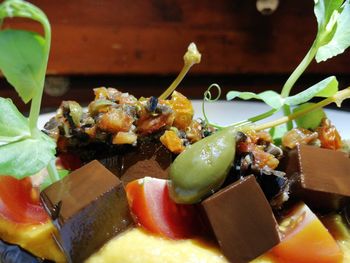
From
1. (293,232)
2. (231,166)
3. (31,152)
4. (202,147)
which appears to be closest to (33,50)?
(31,152)

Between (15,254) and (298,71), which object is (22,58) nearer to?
(15,254)

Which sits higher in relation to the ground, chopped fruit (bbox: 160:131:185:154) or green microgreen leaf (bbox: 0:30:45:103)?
green microgreen leaf (bbox: 0:30:45:103)

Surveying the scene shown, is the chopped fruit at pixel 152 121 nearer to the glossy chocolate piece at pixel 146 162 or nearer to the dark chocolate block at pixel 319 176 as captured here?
the glossy chocolate piece at pixel 146 162

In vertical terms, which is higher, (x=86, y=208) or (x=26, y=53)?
(x=26, y=53)

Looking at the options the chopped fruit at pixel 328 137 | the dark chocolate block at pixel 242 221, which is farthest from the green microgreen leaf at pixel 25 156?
the chopped fruit at pixel 328 137

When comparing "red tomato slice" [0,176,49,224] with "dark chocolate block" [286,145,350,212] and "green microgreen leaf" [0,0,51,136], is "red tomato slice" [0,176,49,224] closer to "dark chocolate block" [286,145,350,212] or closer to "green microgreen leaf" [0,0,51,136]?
"green microgreen leaf" [0,0,51,136]

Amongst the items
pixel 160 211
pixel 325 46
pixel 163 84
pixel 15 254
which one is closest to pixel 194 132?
pixel 160 211

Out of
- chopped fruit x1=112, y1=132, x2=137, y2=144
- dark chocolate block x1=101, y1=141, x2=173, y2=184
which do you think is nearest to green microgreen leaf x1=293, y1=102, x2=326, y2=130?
dark chocolate block x1=101, y1=141, x2=173, y2=184

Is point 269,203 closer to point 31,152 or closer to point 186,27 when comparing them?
point 31,152
